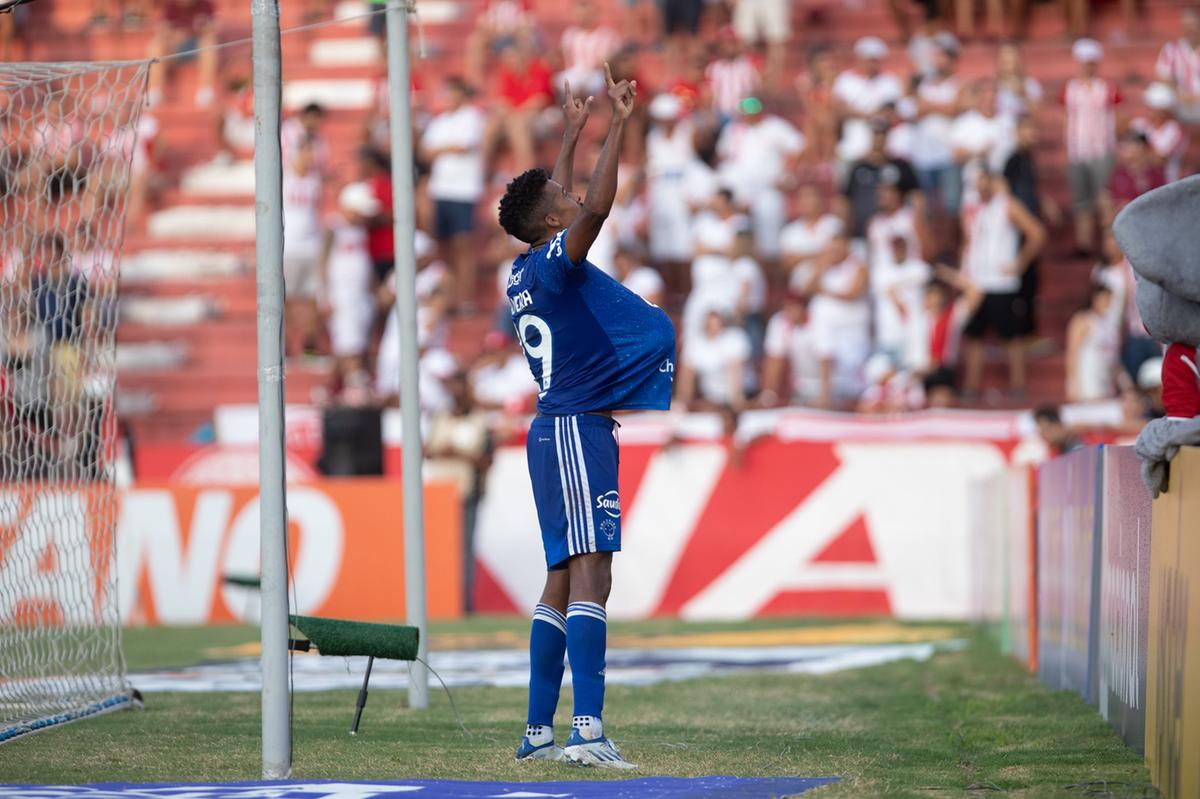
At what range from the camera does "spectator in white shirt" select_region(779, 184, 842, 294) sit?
20.2 meters

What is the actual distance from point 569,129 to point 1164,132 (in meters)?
14.8

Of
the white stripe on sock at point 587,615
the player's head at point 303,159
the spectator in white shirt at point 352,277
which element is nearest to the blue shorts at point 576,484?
the white stripe on sock at point 587,615

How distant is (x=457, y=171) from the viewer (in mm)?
21875

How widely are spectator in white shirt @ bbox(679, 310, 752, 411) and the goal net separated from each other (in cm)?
915

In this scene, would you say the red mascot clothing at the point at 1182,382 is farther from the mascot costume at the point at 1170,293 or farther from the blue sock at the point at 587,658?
the blue sock at the point at 587,658

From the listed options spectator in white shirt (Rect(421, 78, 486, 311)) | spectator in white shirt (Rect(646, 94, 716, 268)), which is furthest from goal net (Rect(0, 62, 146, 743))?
spectator in white shirt (Rect(421, 78, 486, 311))

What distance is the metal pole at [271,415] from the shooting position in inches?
251

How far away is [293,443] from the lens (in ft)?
64.4

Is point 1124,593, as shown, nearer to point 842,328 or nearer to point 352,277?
point 842,328

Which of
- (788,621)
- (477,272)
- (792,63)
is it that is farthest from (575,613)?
(792,63)

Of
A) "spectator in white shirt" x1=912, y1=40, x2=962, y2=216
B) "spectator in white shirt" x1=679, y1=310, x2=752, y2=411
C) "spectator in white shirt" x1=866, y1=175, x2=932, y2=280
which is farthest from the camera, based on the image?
"spectator in white shirt" x1=912, y1=40, x2=962, y2=216

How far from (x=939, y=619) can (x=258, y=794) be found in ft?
40.6

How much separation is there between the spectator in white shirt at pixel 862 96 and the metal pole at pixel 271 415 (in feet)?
47.8

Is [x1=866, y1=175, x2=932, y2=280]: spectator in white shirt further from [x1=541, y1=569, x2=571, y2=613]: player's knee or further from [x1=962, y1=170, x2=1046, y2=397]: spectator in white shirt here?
[x1=541, y1=569, x2=571, y2=613]: player's knee
